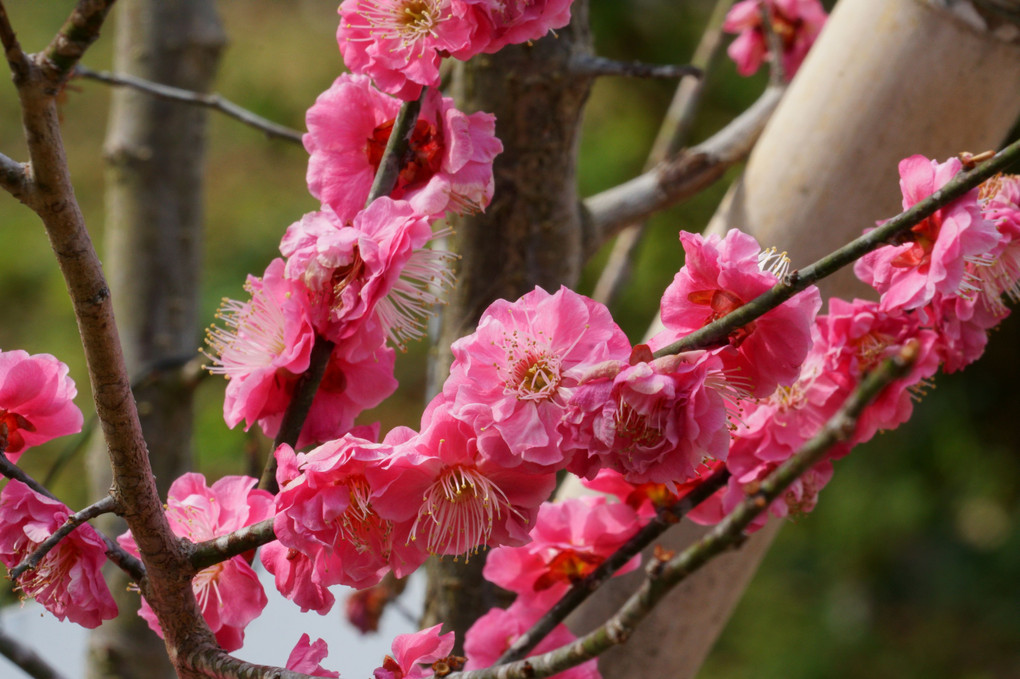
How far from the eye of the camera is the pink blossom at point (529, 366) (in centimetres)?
28

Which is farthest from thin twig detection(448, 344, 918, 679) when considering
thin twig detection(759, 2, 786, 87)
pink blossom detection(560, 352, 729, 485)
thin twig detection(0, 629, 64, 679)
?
thin twig detection(759, 2, 786, 87)

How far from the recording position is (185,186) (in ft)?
2.48

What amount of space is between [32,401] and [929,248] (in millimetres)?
355

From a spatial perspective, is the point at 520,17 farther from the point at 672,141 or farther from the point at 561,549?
the point at 672,141

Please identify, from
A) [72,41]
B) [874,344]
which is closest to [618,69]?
[874,344]

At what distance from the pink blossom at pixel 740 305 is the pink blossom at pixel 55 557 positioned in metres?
0.23

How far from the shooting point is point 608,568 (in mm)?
377

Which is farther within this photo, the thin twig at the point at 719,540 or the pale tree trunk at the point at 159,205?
the pale tree trunk at the point at 159,205

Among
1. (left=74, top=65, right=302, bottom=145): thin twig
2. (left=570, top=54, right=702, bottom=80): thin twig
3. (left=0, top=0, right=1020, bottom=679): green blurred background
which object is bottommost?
(left=0, top=0, right=1020, bottom=679): green blurred background

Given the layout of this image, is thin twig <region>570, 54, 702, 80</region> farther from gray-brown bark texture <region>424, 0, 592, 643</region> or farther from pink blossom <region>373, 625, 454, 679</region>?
pink blossom <region>373, 625, 454, 679</region>

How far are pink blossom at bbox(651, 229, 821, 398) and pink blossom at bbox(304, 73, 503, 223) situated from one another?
3.8 inches

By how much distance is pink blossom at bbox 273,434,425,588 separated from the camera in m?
0.30

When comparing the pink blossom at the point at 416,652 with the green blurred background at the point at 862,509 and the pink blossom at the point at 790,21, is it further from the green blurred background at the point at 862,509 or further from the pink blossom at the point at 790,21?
the green blurred background at the point at 862,509

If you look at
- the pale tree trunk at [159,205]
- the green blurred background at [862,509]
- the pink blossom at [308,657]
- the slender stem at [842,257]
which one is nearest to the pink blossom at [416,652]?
the pink blossom at [308,657]
